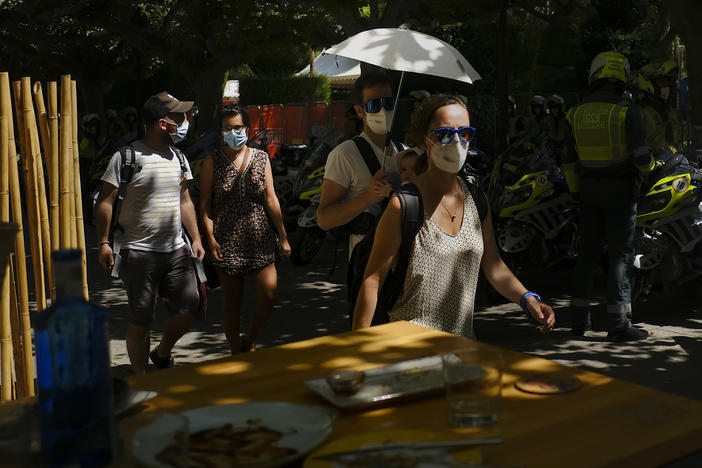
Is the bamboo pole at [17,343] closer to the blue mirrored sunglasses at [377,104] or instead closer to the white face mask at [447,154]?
the blue mirrored sunglasses at [377,104]

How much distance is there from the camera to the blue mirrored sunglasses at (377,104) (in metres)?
5.27

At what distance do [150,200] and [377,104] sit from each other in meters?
1.67

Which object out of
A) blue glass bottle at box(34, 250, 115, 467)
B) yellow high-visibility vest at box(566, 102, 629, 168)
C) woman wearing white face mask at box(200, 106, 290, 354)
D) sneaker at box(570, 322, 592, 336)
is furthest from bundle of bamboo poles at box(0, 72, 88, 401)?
sneaker at box(570, 322, 592, 336)

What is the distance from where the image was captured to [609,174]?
25.1 feet

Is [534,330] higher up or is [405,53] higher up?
[405,53]

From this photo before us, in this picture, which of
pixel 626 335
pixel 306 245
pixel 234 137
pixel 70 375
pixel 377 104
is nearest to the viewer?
pixel 70 375

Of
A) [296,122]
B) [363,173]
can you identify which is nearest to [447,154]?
[363,173]

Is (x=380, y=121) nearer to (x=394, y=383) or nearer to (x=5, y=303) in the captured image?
(x=5, y=303)

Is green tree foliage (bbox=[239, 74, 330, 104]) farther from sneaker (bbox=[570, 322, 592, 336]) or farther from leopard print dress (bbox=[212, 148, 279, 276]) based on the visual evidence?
leopard print dress (bbox=[212, 148, 279, 276])

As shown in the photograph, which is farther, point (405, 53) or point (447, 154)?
point (405, 53)

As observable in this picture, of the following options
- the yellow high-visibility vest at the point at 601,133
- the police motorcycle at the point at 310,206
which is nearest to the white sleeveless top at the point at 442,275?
the yellow high-visibility vest at the point at 601,133

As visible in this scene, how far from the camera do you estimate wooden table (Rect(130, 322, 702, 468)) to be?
7.34 feet

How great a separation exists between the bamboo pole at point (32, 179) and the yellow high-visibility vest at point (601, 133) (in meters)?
4.34

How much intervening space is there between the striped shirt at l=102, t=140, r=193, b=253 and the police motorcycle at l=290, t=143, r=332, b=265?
5.45m
